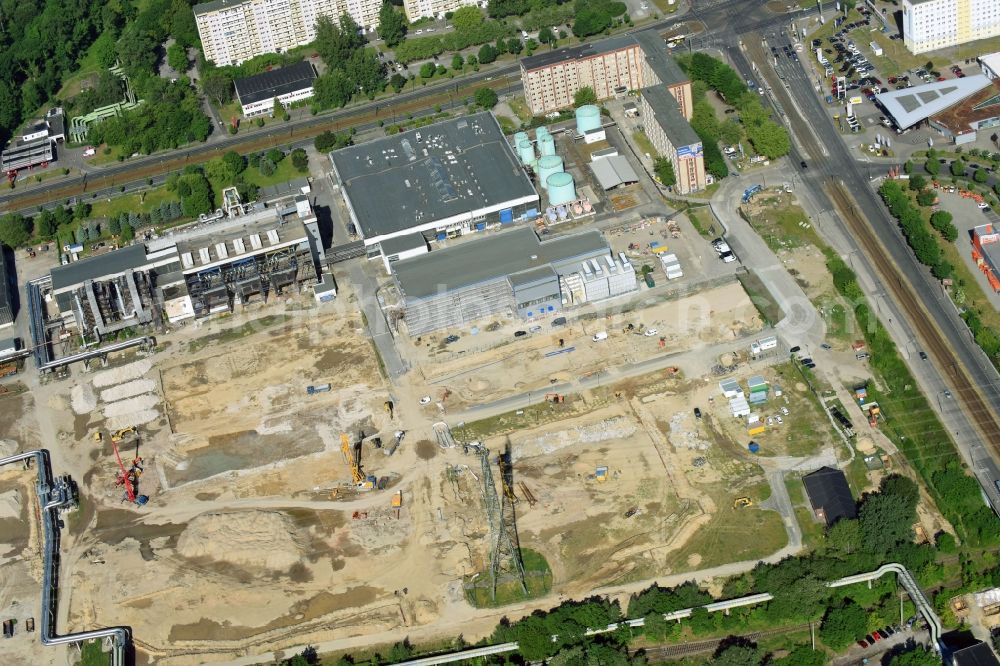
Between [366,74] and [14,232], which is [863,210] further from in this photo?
[14,232]

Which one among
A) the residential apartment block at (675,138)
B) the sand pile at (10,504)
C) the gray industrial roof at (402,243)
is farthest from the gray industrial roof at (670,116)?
the sand pile at (10,504)

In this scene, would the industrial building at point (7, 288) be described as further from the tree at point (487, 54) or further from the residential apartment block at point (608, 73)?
the tree at point (487, 54)

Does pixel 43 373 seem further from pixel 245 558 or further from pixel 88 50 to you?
pixel 88 50

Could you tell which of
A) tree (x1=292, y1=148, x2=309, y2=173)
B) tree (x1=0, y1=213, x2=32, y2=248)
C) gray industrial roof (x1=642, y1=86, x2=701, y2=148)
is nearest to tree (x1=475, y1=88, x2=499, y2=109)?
gray industrial roof (x1=642, y1=86, x2=701, y2=148)

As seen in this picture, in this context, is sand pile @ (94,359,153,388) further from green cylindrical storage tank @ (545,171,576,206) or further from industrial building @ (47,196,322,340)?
green cylindrical storage tank @ (545,171,576,206)

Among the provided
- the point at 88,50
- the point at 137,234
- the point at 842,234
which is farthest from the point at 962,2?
the point at 88,50

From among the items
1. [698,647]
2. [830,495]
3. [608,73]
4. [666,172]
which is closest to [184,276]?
[666,172]
